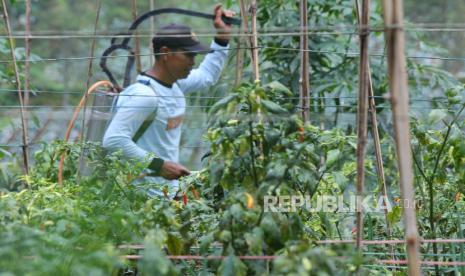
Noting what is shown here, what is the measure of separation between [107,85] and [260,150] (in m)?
1.91

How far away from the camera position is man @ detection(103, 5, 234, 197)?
347 cm

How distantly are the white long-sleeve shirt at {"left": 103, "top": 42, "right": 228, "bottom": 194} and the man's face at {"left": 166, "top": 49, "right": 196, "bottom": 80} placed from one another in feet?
0.24

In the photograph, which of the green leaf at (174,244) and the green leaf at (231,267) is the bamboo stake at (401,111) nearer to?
the green leaf at (231,267)

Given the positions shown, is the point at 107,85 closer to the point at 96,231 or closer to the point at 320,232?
the point at 320,232

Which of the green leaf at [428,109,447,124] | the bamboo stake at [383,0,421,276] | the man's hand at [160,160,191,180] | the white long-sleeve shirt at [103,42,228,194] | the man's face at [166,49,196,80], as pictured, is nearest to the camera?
the bamboo stake at [383,0,421,276]

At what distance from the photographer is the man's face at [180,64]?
381 cm

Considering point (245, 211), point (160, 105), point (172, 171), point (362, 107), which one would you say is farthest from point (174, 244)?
point (160, 105)

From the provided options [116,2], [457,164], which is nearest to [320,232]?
[457,164]

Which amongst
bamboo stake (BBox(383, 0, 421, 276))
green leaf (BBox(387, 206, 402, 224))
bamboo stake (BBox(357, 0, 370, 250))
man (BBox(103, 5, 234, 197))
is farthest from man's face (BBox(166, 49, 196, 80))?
bamboo stake (BBox(383, 0, 421, 276))

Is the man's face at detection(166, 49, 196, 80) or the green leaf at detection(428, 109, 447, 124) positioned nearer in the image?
→ the green leaf at detection(428, 109, 447, 124)

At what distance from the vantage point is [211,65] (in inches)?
165

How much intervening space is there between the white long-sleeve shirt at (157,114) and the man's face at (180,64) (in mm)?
74

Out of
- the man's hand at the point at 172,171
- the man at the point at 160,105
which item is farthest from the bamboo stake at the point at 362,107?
the man at the point at 160,105

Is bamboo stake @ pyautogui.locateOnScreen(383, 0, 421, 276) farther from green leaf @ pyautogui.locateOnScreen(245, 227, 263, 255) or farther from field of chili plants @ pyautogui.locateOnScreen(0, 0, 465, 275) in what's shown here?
green leaf @ pyautogui.locateOnScreen(245, 227, 263, 255)
